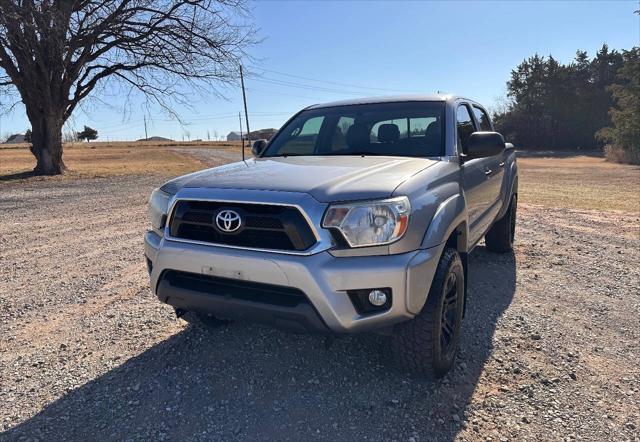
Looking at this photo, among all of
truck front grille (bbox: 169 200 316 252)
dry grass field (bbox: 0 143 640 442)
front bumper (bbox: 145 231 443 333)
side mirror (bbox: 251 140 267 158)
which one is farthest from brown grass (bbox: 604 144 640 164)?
truck front grille (bbox: 169 200 316 252)

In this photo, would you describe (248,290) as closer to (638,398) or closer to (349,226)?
(349,226)

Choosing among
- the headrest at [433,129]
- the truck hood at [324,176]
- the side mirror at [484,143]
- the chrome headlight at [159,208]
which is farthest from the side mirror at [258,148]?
the side mirror at [484,143]

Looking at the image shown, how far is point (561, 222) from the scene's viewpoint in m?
8.66

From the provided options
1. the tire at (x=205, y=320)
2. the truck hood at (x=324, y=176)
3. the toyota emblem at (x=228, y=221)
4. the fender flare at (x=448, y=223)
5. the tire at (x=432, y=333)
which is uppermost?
the truck hood at (x=324, y=176)

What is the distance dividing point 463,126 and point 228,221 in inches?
99.2

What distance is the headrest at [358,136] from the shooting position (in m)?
3.87

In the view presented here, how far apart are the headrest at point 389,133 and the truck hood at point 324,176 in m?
0.36

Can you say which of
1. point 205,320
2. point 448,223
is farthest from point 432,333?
point 205,320

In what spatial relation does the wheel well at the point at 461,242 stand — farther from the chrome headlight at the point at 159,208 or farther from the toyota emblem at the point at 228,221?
the chrome headlight at the point at 159,208

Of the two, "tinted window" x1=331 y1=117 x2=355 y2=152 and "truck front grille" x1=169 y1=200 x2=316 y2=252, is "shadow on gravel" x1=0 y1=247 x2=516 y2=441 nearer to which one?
"truck front grille" x1=169 y1=200 x2=316 y2=252

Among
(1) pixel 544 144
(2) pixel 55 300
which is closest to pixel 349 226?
(2) pixel 55 300

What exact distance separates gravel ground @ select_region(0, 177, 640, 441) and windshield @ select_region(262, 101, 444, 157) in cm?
150

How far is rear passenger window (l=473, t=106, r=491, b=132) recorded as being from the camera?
199 inches

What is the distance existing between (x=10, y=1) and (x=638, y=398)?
1699 centimetres
